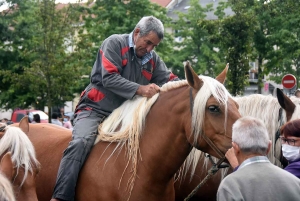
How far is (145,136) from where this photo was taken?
5117 millimetres

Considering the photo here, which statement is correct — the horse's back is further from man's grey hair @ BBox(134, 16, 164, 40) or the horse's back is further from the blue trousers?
man's grey hair @ BBox(134, 16, 164, 40)

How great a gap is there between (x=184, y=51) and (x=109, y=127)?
3435 centimetres

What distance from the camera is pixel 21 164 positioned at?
445 cm

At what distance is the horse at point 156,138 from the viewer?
4672 mm

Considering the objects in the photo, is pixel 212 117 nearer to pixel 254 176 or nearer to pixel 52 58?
pixel 254 176

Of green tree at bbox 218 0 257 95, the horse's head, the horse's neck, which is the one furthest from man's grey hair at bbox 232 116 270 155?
green tree at bbox 218 0 257 95

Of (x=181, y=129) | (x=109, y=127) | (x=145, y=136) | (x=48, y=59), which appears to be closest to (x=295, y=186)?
(x=181, y=129)

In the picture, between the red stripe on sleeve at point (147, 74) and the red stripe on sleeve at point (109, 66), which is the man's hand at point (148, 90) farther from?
the red stripe on sleeve at point (147, 74)

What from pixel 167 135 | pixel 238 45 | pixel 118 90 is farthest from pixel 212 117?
pixel 238 45

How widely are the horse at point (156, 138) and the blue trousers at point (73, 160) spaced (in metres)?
0.08

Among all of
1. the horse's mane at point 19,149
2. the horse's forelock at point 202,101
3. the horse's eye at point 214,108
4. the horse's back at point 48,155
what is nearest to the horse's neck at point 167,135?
the horse's forelock at point 202,101

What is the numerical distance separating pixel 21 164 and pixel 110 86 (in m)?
1.29

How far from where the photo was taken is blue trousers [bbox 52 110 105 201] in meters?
5.13

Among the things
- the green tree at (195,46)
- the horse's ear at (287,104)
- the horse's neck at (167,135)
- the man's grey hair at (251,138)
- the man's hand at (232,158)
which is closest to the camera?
the man's grey hair at (251,138)
